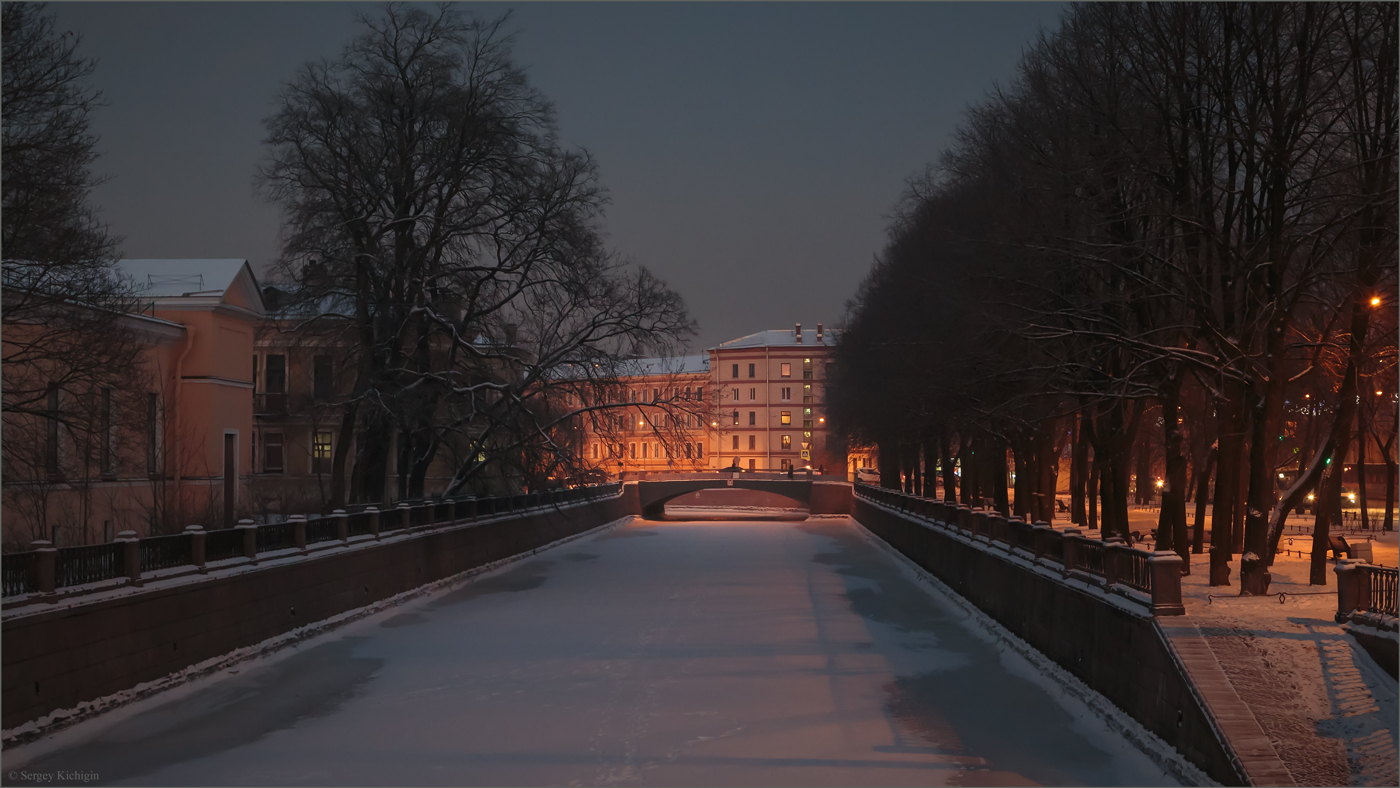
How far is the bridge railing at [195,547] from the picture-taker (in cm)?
1569

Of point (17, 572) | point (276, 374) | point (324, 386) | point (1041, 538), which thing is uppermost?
point (276, 374)

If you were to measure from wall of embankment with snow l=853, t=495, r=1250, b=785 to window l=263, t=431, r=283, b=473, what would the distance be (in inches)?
1391

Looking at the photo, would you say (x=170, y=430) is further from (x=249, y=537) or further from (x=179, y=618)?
(x=179, y=618)

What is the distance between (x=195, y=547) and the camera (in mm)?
20062

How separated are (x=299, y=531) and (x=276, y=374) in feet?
108

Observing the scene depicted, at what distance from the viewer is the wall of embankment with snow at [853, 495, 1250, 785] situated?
44.3 feet

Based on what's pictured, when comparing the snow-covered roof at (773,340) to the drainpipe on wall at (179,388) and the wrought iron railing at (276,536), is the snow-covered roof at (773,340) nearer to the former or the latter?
the drainpipe on wall at (179,388)

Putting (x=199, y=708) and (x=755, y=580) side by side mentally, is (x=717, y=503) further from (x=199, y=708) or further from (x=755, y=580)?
(x=199, y=708)

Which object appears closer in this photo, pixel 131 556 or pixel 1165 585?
pixel 1165 585

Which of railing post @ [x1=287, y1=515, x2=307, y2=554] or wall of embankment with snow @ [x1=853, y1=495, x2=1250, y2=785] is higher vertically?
railing post @ [x1=287, y1=515, x2=307, y2=554]

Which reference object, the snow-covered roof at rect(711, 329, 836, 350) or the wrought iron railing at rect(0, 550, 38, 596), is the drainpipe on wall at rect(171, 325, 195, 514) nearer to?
the wrought iron railing at rect(0, 550, 38, 596)

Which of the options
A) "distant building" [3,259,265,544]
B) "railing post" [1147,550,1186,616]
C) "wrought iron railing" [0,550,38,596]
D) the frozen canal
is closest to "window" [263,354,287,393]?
"distant building" [3,259,265,544]

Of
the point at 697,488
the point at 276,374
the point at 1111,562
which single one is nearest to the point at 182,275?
the point at 276,374

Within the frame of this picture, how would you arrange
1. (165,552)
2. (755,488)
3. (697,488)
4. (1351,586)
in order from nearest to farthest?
(1351,586), (165,552), (697,488), (755,488)
